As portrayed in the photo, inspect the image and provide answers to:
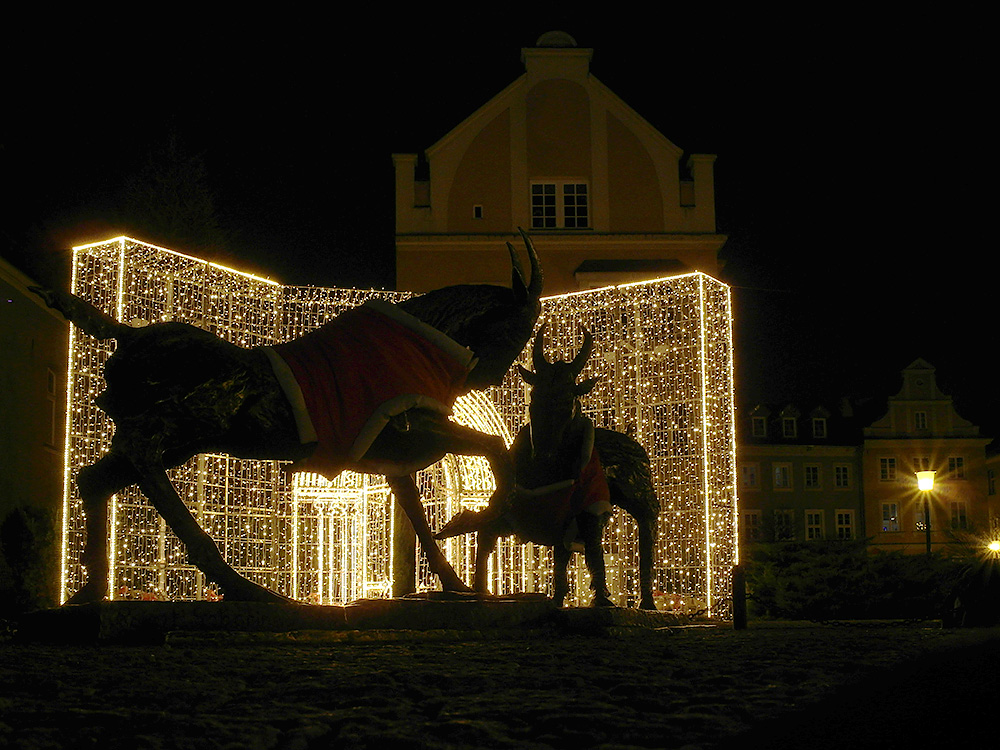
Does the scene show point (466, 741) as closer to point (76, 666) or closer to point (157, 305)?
point (76, 666)

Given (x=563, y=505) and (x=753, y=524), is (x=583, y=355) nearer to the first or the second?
(x=563, y=505)

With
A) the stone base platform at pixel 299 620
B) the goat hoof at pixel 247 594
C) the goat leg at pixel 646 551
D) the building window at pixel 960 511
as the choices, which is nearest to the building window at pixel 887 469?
the building window at pixel 960 511

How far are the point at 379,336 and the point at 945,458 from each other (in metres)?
49.5

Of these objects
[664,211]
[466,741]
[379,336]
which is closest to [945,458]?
[664,211]

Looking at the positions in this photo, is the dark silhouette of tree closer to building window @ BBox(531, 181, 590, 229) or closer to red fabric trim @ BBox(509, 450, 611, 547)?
building window @ BBox(531, 181, 590, 229)

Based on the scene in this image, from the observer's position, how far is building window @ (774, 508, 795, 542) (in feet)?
160

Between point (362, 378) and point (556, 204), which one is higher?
point (556, 204)

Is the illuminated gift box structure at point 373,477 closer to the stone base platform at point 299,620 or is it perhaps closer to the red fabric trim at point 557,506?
the red fabric trim at point 557,506

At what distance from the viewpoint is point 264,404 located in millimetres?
6383

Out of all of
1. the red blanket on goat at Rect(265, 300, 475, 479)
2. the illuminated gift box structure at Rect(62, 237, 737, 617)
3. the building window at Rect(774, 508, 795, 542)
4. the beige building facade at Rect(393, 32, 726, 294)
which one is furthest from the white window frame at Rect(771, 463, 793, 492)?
the red blanket on goat at Rect(265, 300, 475, 479)

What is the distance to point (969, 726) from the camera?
9.64 feet

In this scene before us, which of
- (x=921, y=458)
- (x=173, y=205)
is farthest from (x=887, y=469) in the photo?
(x=173, y=205)

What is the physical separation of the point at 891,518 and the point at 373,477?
42689 millimetres

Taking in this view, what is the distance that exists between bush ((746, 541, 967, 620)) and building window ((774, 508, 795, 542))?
31.2 meters
